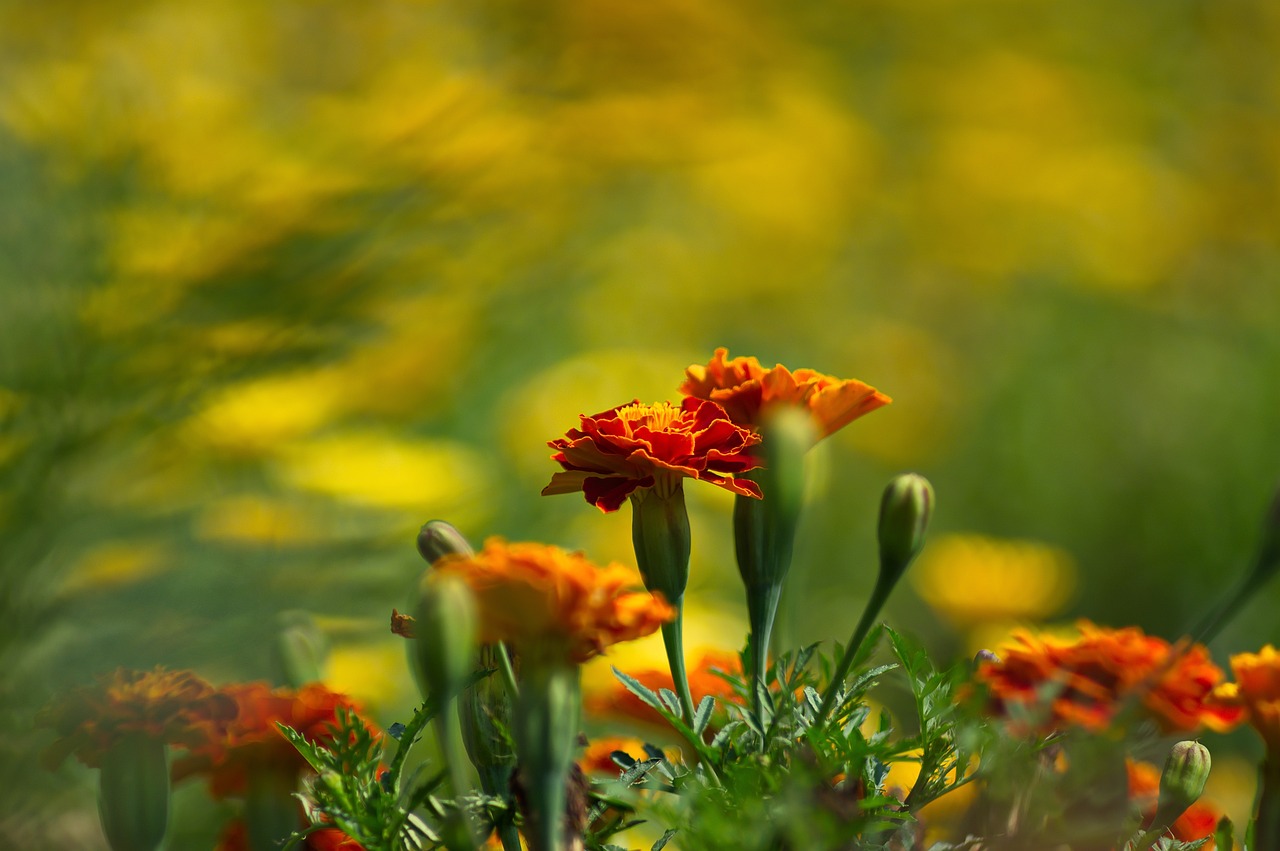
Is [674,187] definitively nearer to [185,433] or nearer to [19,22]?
[19,22]

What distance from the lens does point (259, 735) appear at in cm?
28

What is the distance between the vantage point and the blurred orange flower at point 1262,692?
25cm

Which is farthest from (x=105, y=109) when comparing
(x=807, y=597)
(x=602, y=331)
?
(x=807, y=597)

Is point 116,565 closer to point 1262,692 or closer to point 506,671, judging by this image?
point 506,671

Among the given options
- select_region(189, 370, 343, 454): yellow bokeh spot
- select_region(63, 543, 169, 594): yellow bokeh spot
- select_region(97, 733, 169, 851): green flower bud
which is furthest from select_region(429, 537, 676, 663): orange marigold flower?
select_region(189, 370, 343, 454): yellow bokeh spot

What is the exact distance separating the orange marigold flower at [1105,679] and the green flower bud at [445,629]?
126mm

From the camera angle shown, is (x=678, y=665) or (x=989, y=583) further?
(x=989, y=583)

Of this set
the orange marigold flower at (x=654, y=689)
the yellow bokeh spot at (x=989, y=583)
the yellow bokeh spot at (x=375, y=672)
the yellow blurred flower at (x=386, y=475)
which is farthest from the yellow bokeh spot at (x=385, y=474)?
the orange marigold flower at (x=654, y=689)

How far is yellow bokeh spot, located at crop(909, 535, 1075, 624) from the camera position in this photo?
3.74ft

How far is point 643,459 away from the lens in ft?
0.88

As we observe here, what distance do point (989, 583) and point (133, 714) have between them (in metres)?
1.00

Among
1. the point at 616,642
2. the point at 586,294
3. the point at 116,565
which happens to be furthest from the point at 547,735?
the point at 586,294

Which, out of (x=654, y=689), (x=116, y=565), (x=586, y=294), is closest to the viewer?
(x=654, y=689)

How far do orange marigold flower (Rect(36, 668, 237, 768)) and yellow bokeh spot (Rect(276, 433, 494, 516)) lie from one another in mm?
694
